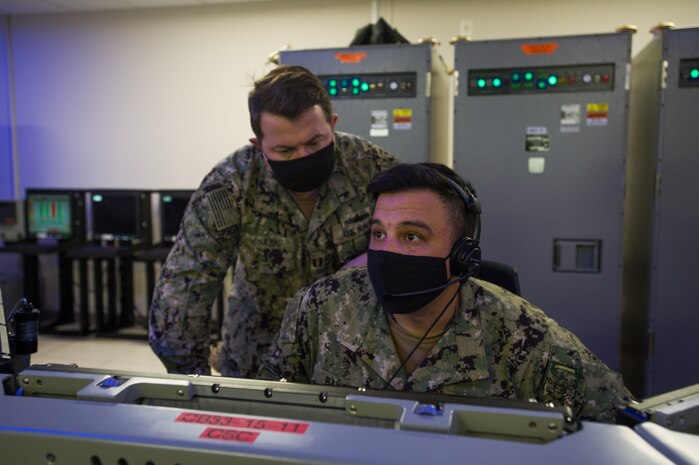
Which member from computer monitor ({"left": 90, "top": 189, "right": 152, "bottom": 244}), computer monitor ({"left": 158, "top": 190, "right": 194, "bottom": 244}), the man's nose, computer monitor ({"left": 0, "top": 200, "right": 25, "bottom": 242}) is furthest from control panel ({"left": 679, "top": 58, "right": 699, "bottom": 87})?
computer monitor ({"left": 0, "top": 200, "right": 25, "bottom": 242})

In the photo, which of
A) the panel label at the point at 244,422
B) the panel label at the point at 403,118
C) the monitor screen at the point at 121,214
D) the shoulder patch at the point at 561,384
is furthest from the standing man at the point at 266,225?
the monitor screen at the point at 121,214

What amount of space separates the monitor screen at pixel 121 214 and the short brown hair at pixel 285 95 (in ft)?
11.0

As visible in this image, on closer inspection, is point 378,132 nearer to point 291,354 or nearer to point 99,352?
point 291,354

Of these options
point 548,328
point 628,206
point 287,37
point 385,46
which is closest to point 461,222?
point 548,328

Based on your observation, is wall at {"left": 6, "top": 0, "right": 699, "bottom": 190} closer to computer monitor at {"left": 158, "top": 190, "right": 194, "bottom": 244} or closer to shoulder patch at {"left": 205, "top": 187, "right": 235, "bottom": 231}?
computer monitor at {"left": 158, "top": 190, "right": 194, "bottom": 244}

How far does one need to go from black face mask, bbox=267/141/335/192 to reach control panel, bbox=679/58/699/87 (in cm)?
219

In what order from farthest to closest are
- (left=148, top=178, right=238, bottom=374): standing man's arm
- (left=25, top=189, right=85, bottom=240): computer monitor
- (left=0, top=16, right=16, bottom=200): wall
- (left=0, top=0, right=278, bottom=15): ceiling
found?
(left=0, top=16, right=16, bottom=200): wall < (left=25, top=189, right=85, bottom=240): computer monitor < (left=0, top=0, right=278, bottom=15): ceiling < (left=148, top=178, right=238, bottom=374): standing man's arm

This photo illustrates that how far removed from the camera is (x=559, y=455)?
18.5 inches

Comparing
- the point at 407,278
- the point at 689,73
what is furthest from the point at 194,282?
the point at 689,73

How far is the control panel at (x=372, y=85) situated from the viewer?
126 inches

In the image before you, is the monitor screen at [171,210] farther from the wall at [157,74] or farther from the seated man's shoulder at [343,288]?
the seated man's shoulder at [343,288]

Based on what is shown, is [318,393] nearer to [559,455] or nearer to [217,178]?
[559,455]

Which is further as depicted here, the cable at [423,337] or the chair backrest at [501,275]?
the chair backrest at [501,275]

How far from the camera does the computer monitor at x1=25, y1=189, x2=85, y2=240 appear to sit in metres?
4.76
